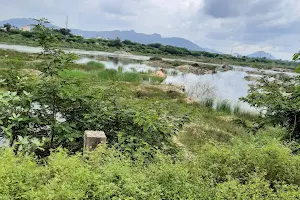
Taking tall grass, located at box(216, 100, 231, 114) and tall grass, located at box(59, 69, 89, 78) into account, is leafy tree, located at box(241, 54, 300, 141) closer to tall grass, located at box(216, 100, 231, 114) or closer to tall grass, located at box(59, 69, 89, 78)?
tall grass, located at box(59, 69, 89, 78)

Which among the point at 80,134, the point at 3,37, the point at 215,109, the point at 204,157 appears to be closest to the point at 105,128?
the point at 80,134

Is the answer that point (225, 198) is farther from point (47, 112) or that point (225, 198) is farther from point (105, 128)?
point (47, 112)

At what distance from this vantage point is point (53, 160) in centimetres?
239

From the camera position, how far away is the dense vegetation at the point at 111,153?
217cm

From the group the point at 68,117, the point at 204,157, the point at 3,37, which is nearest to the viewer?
the point at 204,157

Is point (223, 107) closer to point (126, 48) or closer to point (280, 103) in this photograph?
point (280, 103)

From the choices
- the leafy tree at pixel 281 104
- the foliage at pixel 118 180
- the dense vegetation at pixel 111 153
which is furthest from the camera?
the leafy tree at pixel 281 104

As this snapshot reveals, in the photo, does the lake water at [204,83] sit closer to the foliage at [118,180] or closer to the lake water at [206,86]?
the lake water at [206,86]

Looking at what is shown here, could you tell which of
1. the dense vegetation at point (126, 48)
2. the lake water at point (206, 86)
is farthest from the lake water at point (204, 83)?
the dense vegetation at point (126, 48)

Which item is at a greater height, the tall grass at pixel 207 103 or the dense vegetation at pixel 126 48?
the dense vegetation at pixel 126 48

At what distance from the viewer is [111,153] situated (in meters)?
2.64

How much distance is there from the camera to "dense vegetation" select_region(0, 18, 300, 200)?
7.11 ft

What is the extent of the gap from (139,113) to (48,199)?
81.2 inches

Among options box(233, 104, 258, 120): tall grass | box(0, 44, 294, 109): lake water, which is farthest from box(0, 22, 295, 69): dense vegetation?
box(233, 104, 258, 120): tall grass
